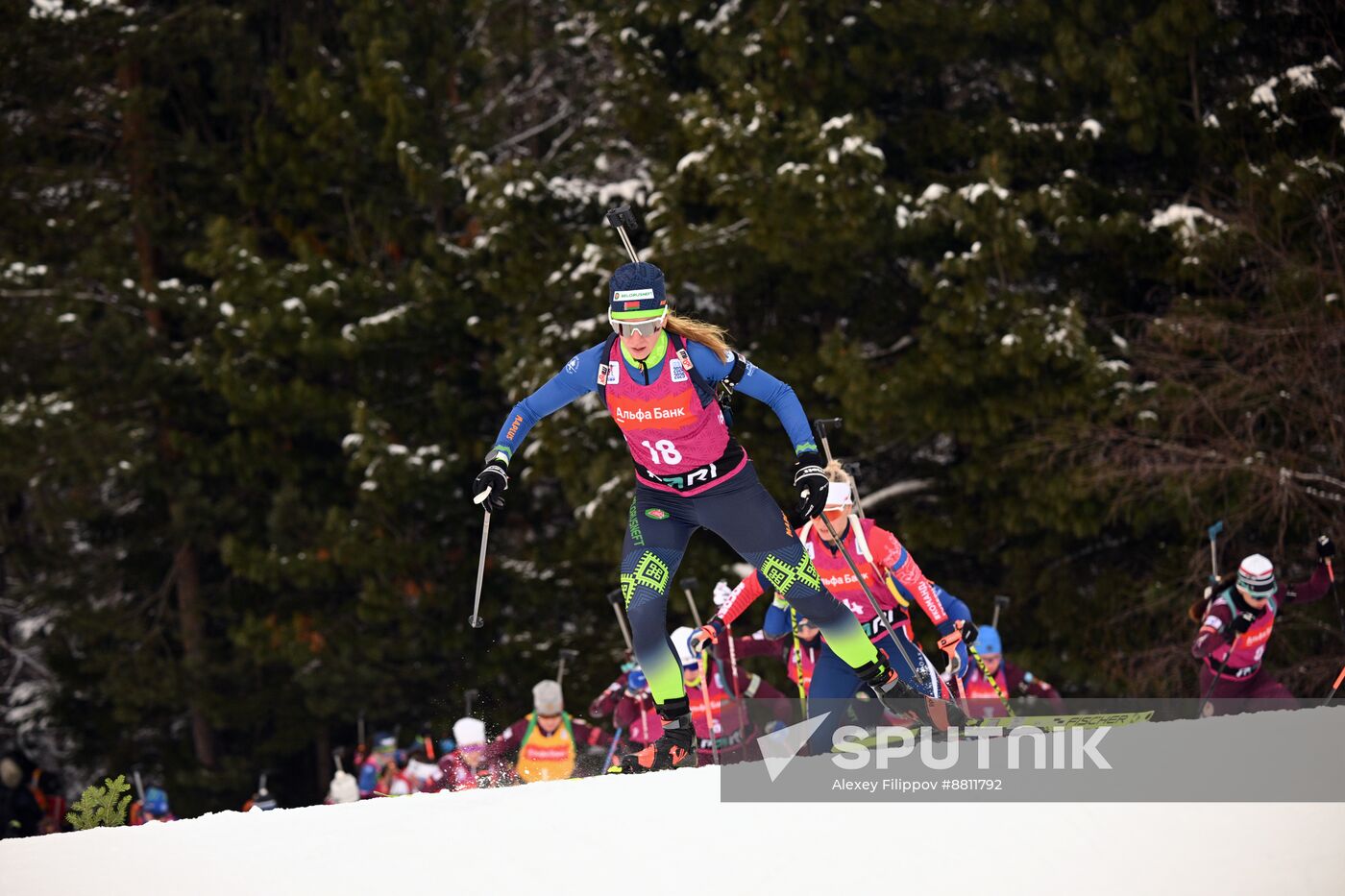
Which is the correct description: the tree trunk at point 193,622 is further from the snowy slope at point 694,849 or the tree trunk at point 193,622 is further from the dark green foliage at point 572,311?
the snowy slope at point 694,849

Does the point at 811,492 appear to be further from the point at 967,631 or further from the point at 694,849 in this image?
the point at 967,631

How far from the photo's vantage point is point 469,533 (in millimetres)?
18500

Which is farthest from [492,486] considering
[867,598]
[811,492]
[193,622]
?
[193,622]

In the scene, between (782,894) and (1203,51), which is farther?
(1203,51)

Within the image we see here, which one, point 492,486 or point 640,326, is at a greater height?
point 640,326

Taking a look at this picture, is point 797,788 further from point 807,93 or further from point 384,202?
point 384,202

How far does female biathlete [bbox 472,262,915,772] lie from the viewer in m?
5.50

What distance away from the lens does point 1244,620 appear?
28.5ft

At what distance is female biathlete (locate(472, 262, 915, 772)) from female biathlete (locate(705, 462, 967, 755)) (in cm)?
80

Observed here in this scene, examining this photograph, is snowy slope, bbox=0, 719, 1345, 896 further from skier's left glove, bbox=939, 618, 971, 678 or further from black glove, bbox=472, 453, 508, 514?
skier's left glove, bbox=939, 618, 971, 678

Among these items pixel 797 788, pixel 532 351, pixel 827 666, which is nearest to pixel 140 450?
pixel 532 351

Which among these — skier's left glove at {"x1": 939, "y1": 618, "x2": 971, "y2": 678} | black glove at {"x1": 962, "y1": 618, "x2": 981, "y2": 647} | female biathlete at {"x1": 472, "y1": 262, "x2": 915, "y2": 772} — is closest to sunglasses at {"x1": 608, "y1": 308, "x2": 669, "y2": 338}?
female biathlete at {"x1": 472, "y1": 262, "x2": 915, "y2": 772}

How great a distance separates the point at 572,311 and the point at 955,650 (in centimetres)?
918

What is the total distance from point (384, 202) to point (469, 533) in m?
4.62
